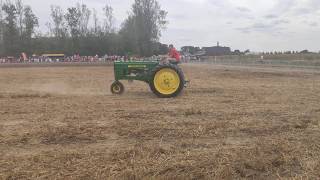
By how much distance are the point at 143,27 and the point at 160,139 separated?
3446 inches

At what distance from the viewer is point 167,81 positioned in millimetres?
17016

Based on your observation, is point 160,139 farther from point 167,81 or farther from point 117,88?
point 117,88

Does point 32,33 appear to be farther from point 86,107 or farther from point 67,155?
point 67,155

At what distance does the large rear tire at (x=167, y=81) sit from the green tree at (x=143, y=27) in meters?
73.3

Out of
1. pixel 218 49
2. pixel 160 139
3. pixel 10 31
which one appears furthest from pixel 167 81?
pixel 218 49

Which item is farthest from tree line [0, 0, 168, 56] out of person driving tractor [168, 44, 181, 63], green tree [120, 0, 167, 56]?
person driving tractor [168, 44, 181, 63]

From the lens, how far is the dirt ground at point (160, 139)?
271 inches

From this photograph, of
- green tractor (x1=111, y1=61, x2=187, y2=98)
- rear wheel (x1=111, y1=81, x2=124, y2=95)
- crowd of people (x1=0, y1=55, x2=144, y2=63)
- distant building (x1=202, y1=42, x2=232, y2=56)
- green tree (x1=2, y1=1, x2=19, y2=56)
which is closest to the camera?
green tractor (x1=111, y1=61, x2=187, y2=98)

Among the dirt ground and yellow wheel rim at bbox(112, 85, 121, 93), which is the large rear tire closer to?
yellow wheel rim at bbox(112, 85, 121, 93)

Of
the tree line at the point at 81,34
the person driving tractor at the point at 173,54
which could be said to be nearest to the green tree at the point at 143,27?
the tree line at the point at 81,34

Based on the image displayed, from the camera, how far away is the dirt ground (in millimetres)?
6871

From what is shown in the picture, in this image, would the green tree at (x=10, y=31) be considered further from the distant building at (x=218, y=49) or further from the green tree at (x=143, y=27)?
the distant building at (x=218, y=49)

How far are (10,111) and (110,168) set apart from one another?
6684mm

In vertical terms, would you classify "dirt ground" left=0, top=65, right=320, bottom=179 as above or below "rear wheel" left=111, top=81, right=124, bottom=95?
below
